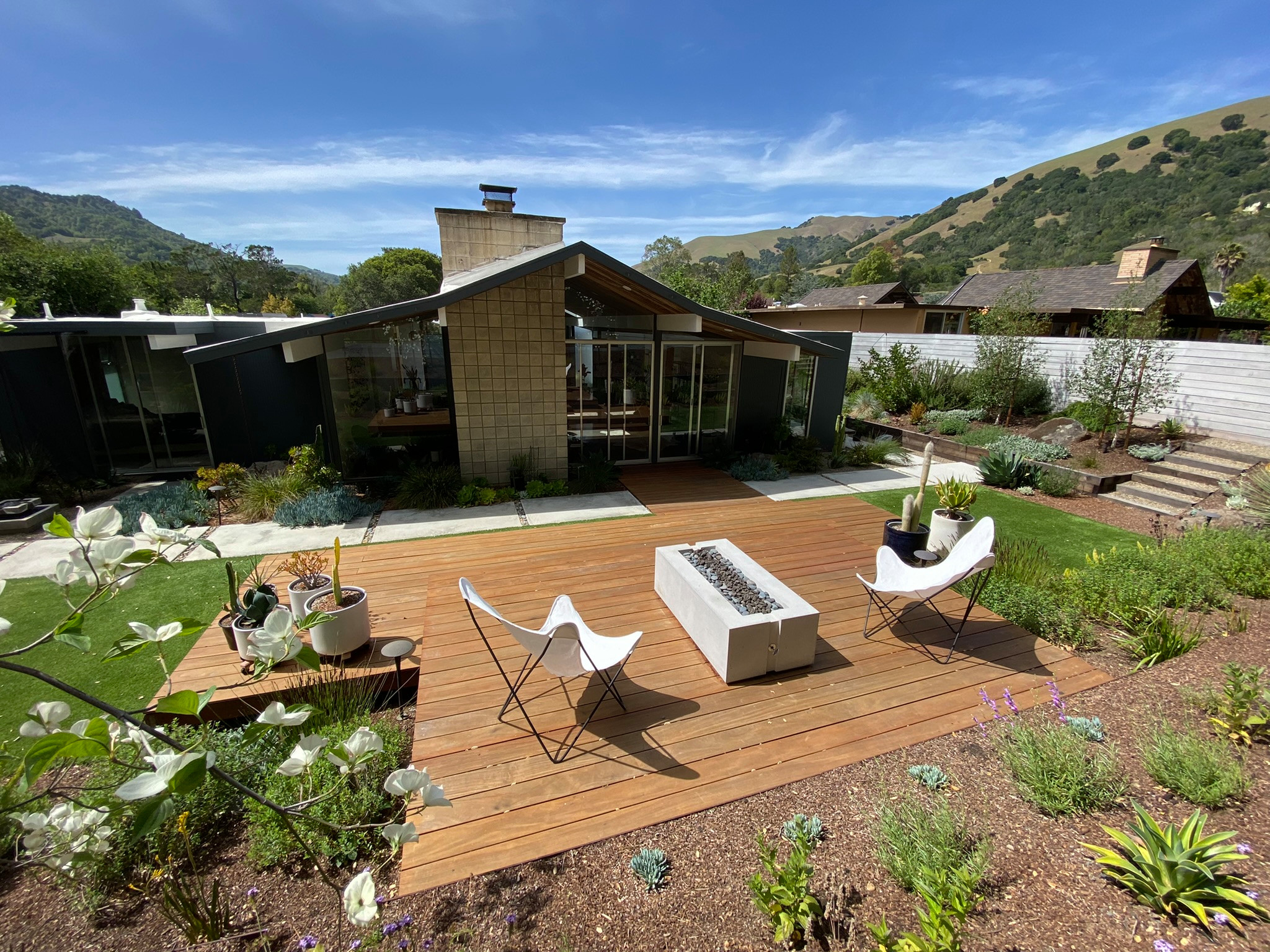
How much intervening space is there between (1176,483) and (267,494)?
1396 centimetres

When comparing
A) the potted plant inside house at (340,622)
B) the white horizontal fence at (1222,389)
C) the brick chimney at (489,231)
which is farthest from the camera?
the brick chimney at (489,231)

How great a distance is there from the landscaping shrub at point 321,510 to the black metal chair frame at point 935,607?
6661 millimetres

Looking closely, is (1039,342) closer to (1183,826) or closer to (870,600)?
(870,600)

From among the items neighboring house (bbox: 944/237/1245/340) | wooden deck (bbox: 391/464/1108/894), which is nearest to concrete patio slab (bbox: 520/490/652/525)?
wooden deck (bbox: 391/464/1108/894)

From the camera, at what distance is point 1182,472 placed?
8859mm

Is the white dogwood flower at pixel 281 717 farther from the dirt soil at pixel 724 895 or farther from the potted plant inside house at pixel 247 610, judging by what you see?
the potted plant inside house at pixel 247 610

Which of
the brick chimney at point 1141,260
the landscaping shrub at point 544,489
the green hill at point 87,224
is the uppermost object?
Result: the green hill at point 87,224

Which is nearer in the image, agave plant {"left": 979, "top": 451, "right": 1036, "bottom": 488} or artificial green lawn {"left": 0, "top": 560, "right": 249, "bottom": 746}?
artificial green lawn {"left": 0, "top": 560, "right": 249, "bottom": 746}

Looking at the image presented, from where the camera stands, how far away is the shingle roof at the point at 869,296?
2434cm

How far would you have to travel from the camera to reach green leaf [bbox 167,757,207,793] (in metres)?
0.92

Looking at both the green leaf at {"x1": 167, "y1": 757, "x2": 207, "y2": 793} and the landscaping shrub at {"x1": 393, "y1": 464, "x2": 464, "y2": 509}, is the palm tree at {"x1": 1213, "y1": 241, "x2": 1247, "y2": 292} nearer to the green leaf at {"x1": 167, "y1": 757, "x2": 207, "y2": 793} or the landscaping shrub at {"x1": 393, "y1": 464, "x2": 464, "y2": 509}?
the landscaping shrub at {"x1": 393, "y1": 464, "x2": 464, "y2": 509}

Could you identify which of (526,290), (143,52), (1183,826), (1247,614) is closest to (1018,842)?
(1183,826)

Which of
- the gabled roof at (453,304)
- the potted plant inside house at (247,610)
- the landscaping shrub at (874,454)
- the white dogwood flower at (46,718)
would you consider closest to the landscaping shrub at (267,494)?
the gabled roof at (453,304)

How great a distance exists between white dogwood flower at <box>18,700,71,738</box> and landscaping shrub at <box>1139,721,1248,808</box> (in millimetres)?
4230
